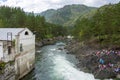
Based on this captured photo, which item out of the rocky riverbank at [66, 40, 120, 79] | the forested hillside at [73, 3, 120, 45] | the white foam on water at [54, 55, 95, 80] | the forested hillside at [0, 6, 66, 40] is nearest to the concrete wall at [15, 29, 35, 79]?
the white foam on water at [54, 55, 95, 80]

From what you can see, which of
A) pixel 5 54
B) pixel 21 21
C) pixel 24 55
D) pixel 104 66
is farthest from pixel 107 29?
pixel 21 21

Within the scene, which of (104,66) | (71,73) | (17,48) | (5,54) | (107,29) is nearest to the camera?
(5,54)

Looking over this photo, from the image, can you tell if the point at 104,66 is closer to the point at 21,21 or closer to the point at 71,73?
the point at 71,73

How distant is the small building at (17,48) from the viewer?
35.3 m

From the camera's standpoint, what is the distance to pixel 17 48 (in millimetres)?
37656

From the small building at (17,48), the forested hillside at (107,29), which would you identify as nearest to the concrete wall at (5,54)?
the small building at (17,48)

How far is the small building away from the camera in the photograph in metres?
35.3

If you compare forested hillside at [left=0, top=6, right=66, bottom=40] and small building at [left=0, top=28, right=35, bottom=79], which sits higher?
forested hillside at [left=0, top=6, right=66, bottom=40]

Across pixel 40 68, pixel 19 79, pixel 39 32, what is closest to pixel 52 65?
pixel 40 68

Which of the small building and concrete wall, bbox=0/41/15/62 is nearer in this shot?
concrete wall, bbox=0/41/15/62

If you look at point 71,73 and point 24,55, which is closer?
point 24,55

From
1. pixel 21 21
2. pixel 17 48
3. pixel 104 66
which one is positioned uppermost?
pixel 21 21

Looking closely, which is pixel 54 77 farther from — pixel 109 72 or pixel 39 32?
pixel 39 32

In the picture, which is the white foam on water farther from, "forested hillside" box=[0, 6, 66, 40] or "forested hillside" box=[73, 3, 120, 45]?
"forested hillside" box=[0, 6, 66, 40]
